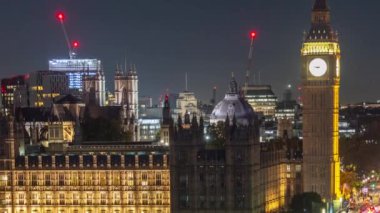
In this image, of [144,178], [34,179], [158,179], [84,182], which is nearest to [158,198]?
[158,179]

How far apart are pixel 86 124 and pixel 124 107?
35745 mm

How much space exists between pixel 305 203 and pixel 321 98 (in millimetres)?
19091

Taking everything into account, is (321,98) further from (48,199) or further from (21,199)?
(21,199)

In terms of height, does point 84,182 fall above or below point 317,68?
below

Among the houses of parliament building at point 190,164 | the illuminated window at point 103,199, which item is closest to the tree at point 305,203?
the houses of parliament building at point 190,164

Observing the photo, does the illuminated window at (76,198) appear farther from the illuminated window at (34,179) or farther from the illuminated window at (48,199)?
the illuminated window at (34,179)

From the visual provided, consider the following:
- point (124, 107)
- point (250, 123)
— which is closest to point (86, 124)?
point (124, 107)

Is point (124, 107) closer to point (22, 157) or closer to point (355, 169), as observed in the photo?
point (355, 169)

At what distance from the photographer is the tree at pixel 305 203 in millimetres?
121125

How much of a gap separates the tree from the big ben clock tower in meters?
11.5

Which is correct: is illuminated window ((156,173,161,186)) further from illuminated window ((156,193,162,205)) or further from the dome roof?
the dome roof

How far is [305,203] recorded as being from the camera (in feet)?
398

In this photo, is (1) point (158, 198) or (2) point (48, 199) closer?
(1) point (158, 198)

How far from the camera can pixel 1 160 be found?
125 meters
